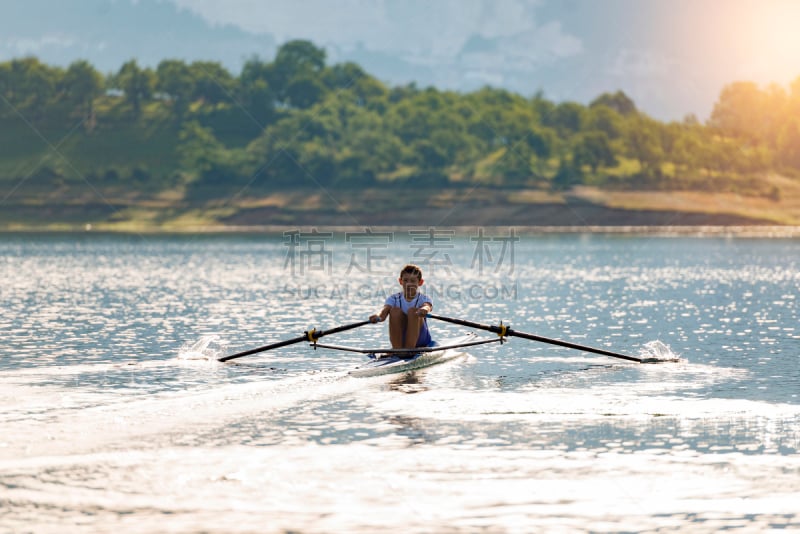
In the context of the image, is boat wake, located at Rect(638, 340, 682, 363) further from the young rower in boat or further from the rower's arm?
the rower's arm

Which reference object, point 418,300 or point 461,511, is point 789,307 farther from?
point 461,511

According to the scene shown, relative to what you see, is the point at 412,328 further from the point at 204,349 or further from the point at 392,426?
the point at 204,349

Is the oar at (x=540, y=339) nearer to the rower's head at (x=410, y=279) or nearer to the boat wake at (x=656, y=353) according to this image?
the boat wake at (x=656, y=353)

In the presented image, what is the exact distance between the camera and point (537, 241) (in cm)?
16988

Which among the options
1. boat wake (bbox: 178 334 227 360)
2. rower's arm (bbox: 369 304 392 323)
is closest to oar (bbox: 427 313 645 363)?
rower's arm (bbox: 369 304 392 323)

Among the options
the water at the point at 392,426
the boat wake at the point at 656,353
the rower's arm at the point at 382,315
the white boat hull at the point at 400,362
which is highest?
the rower's arm at the point at 382,315

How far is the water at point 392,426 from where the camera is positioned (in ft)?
61.1

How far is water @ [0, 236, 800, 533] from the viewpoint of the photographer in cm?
1861

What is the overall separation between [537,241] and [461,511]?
15292 cm

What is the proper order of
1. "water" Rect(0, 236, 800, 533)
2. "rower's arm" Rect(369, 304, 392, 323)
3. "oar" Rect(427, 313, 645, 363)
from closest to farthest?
1. "water" Rect(0, 236, 800, 533)
2. "rower's arm" Rect(369, 304, 392, 323)
3. "oar" Rect(427, 313, 645, 363)

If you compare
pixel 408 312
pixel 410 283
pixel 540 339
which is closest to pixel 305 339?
pixel 408 312

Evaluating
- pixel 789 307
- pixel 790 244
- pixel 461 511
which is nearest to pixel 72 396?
pixel 461 511

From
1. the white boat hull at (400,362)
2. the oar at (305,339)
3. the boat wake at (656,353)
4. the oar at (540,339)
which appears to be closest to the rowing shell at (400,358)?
the white boat hull at (400,362)

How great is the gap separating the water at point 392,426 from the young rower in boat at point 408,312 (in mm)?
1380
